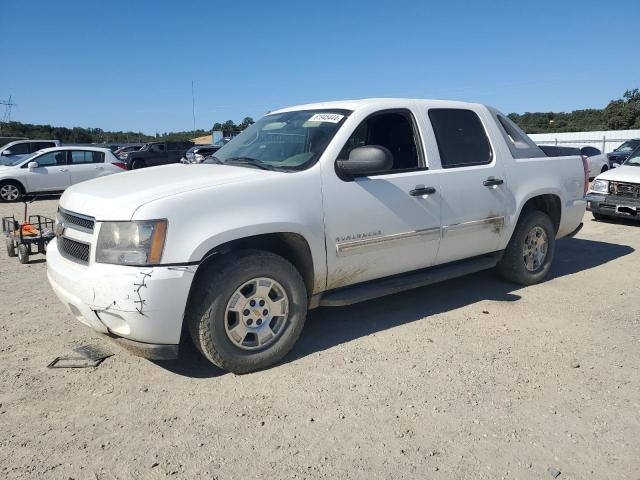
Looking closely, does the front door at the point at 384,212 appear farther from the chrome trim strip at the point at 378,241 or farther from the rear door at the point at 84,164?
the rear door at the point at 84,164

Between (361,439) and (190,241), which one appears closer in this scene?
(361,439)

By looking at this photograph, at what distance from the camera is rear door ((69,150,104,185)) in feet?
49.5

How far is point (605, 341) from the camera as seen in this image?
4.16 meters

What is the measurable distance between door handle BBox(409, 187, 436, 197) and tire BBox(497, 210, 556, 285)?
1465 millimetres

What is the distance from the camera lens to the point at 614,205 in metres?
9.41

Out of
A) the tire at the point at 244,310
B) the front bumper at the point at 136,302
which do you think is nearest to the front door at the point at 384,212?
the tire at the point at 244,310

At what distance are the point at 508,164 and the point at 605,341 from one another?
6.09 ft

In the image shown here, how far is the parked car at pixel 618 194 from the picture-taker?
30.2 feet

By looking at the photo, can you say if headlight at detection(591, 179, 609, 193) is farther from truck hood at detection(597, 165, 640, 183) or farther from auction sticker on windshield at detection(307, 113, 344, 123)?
auction sticker on windshield at detection(307, 113, 344, 123)

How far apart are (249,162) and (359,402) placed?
2.03m

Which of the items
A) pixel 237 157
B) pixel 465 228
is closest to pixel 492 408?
pixel 465 228

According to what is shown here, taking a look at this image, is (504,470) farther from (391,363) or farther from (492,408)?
(391,363)

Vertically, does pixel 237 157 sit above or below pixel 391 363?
above

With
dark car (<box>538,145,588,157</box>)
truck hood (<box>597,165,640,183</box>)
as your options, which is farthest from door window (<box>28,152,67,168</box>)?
truck hood (<box>597,165,640,183</box>)
